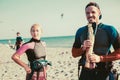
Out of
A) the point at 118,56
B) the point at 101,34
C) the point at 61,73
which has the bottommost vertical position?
the point at 61,73

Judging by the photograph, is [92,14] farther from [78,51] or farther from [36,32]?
[36,32]

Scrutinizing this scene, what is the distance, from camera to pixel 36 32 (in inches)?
265

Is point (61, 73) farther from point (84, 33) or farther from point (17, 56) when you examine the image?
point (84, 33)

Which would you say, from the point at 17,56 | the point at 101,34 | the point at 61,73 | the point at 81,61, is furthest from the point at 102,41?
the point at 61,73

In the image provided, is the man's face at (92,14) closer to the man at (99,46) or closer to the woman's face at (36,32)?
the man at (99,46)

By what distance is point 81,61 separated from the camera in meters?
4.88

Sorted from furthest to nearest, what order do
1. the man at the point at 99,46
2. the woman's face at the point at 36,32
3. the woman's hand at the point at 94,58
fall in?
the woman's face at the point at 36,32 < the man at the point at 99,46 < the woman's hand at the point at 94,58

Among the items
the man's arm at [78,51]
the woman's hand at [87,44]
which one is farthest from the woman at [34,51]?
the woman's hand at [87,44]

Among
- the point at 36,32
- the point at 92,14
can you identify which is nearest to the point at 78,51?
the point at 92,14

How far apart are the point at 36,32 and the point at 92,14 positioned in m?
2.09

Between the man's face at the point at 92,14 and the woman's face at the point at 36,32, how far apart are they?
6.36 feet

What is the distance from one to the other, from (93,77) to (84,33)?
649 millimetres

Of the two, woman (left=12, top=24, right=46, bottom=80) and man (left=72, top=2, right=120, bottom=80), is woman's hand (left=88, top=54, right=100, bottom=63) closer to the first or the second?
man (left=72, top=2, right=120, bottom=80)

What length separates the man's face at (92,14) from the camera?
487cm
